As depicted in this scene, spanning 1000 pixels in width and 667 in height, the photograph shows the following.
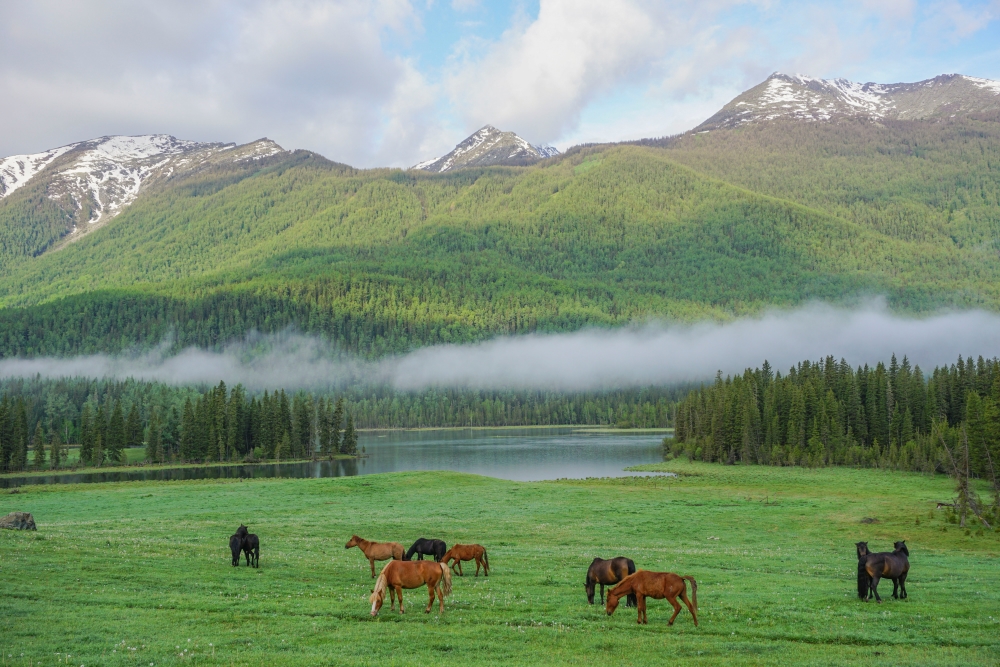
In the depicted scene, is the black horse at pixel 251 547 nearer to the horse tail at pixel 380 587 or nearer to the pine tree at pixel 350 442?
the horse tail at pixel 380 587

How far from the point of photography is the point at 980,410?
77.4 meters

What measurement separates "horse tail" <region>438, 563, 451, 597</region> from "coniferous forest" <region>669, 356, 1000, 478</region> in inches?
3508

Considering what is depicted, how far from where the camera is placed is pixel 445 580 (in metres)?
19.2

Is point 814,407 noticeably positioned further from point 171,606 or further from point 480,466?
point 171,606

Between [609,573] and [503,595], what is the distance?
10.8 ft

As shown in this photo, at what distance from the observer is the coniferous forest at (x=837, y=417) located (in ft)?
331

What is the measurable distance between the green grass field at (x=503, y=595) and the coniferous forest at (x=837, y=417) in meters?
58.1

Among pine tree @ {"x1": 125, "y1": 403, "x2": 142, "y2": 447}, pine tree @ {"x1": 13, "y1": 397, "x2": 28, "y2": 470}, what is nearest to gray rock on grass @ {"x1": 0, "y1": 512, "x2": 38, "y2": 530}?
pine tree @ {"x1": 13, "y1": 397, "x2": 28, "y2": 470}

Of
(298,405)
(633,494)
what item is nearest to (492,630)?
(633,494)

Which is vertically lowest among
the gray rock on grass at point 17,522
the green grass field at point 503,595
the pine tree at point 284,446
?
the pine tree at point 284,446

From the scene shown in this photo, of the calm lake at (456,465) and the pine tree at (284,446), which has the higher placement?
the pine tree at (284,446)

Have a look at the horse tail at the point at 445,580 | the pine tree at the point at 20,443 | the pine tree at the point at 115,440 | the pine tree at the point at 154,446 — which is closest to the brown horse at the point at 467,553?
the horse tail at the point at 445,580

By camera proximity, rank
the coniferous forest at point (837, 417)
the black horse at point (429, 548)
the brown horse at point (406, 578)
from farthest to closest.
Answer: the coniferous forest at point (837, 417)
the black horse at point (429, 548)
the brown horse at point (406, 578)

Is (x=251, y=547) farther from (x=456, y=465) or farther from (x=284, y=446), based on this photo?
(x=284, y=446)
